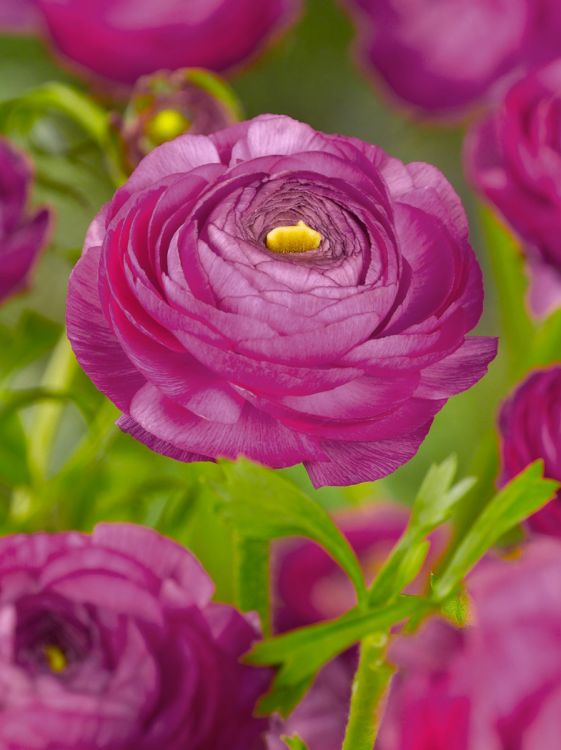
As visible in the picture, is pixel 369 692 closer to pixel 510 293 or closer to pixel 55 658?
pixel 55 658

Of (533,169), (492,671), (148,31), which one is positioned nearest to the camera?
(492,671)

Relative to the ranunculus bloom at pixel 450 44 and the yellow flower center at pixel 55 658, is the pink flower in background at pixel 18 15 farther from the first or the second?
the yellow flower center at pixel 55 658

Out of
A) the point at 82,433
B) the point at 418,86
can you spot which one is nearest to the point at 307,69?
the point at 418,86

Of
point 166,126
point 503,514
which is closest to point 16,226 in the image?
point 166,126

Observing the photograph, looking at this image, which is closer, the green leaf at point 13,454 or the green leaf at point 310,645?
the green leaf at point 310,645

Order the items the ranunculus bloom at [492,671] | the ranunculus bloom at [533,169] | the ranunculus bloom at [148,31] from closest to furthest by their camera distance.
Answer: the ranunculus bloom at [492,671] → the ranunculus bloom at [533,169] → the ranunculus bloom at [148,31]

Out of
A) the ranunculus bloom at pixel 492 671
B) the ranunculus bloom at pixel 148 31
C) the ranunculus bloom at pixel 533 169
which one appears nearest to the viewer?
the ranunculus bloom at pixel 492 671

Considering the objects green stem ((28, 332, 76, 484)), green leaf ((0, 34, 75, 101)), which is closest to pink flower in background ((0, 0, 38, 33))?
green leaf ((0, 34, 75, 101))

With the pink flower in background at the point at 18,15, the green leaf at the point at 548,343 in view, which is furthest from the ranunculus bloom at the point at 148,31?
the green leaf at the point at 548,343
